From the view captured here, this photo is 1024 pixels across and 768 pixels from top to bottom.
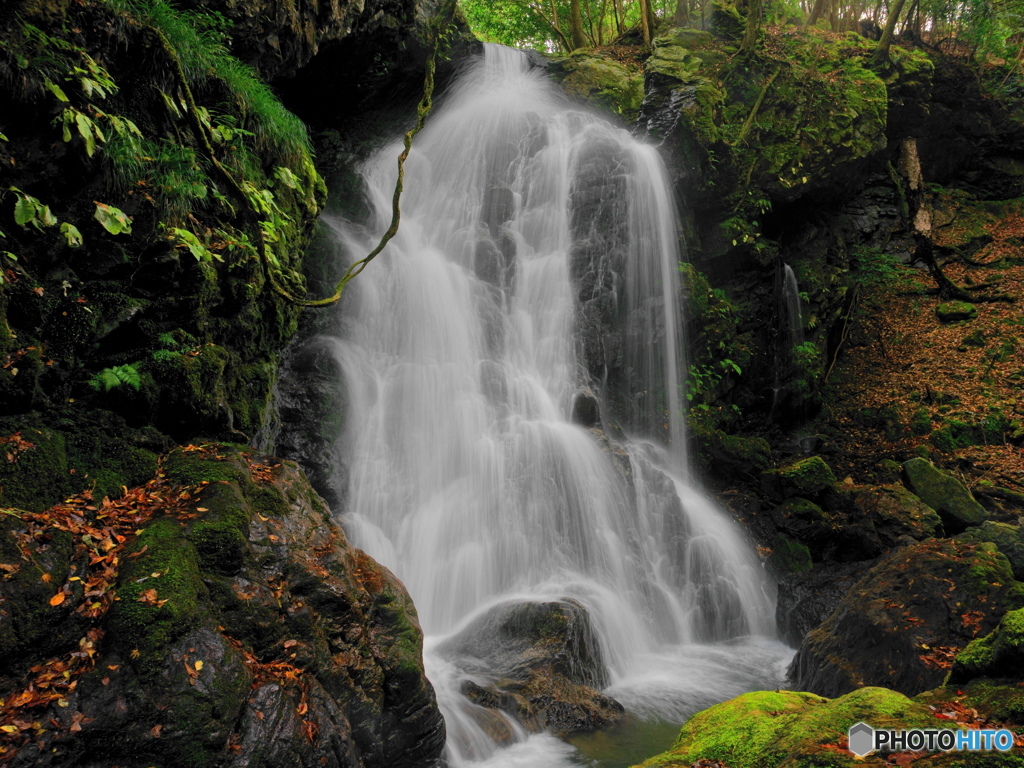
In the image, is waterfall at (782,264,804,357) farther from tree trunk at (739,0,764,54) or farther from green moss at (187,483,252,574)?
green moss at (187,483,252,574)

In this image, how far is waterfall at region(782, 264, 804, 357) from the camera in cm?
1345

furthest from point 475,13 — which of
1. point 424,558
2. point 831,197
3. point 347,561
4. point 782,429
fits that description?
point 347,561

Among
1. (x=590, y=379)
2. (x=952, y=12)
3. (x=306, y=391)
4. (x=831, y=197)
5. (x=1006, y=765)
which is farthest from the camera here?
(x=952, y=12)

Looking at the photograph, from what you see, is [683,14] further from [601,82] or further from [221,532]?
[221,532]

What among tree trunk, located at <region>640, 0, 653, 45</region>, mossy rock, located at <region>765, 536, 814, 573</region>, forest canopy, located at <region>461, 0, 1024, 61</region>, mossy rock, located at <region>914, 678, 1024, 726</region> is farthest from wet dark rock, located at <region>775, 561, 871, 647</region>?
tree trunk, located at <region>640, 0, 653, 45</region>

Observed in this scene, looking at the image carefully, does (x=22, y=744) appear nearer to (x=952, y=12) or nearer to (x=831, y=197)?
(x=831, y=197)

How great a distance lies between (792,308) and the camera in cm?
1371

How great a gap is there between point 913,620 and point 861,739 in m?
3.91

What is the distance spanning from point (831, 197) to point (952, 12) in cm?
778

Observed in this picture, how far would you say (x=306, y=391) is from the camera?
855 centimetres

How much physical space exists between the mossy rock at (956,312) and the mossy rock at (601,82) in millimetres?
9590

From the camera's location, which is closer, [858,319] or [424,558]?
[424,558]

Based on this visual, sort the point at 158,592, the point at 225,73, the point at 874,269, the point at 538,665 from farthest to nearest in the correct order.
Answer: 1. the point at 874,269
2. the point at 225,73
3. the point at 538,665
4. the point at 158,592

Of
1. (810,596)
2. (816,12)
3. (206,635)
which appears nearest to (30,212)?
(206,635)
